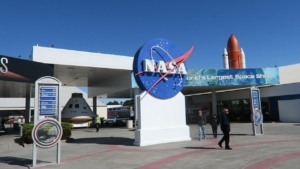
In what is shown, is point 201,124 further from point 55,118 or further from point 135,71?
point 55,118

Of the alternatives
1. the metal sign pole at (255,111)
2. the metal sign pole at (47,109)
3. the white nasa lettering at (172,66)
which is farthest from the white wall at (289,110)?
the metal sign pole at (47,109)

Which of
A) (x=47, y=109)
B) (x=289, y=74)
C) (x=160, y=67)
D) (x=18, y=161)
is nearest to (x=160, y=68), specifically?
(x=160, y=67)

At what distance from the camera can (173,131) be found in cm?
1541

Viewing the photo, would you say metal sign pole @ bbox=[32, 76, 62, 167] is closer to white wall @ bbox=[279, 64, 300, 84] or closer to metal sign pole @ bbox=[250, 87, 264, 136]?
metal sign pole @ bbox=[250, 87, 264, 136]

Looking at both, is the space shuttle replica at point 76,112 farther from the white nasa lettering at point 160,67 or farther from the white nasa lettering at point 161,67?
the white nasa lettering at point 161,67

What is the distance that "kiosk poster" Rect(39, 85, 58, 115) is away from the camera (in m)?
9.82

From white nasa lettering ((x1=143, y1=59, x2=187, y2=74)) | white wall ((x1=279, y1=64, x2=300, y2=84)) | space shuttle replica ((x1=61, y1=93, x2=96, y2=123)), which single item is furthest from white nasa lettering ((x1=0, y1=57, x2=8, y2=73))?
white wall ((x1=279, y1=64, x2=300, y2=84))

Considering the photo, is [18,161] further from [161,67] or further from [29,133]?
[161,67]

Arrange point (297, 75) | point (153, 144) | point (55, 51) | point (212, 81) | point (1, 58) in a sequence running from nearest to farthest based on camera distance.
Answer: point (153, 144)
point (1, 58)
point (55, 51)
point (212, 81)
point (297, 75)

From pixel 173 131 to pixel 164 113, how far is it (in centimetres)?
107

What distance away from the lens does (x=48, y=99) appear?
392 inches

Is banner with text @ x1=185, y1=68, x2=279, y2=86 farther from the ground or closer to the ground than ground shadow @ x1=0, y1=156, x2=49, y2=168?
farther from the ground

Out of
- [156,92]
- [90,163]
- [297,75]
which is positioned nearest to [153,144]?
[156,92]

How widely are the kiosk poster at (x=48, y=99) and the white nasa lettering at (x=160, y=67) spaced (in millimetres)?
5477
